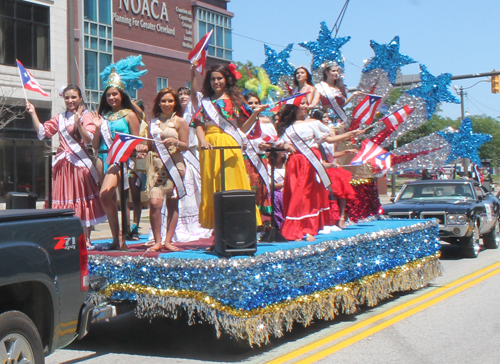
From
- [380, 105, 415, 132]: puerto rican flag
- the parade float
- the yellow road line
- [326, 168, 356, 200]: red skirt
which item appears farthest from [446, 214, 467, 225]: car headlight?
[326, 168, 356, 200]: red skirt

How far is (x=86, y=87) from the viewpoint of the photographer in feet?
98.9

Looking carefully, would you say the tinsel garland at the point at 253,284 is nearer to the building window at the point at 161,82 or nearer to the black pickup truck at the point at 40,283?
the black pickup truck at the point at 40,283

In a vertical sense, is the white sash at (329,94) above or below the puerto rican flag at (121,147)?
above

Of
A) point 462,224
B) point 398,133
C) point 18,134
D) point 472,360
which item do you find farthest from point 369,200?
point 18,134

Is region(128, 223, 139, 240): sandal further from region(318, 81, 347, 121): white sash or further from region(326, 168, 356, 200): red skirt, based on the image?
region(318, 81, 347, 121): white sash

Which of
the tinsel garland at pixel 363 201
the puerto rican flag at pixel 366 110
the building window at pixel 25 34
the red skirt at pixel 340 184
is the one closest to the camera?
the red skirt at pixel 340 184

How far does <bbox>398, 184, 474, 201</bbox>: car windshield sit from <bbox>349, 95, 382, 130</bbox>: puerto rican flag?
4468 mm

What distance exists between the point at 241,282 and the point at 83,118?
122 inches

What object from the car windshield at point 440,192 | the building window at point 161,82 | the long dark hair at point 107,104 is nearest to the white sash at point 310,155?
the long dark hair at point 107,104

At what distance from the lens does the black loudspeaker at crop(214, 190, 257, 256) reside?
568 cm

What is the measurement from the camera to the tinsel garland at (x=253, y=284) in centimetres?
545

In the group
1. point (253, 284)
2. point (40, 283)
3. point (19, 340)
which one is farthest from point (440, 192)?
point (19, 340)

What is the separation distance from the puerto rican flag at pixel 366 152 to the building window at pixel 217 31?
29.3 metres

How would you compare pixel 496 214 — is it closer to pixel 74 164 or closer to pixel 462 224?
pixel 462 224
